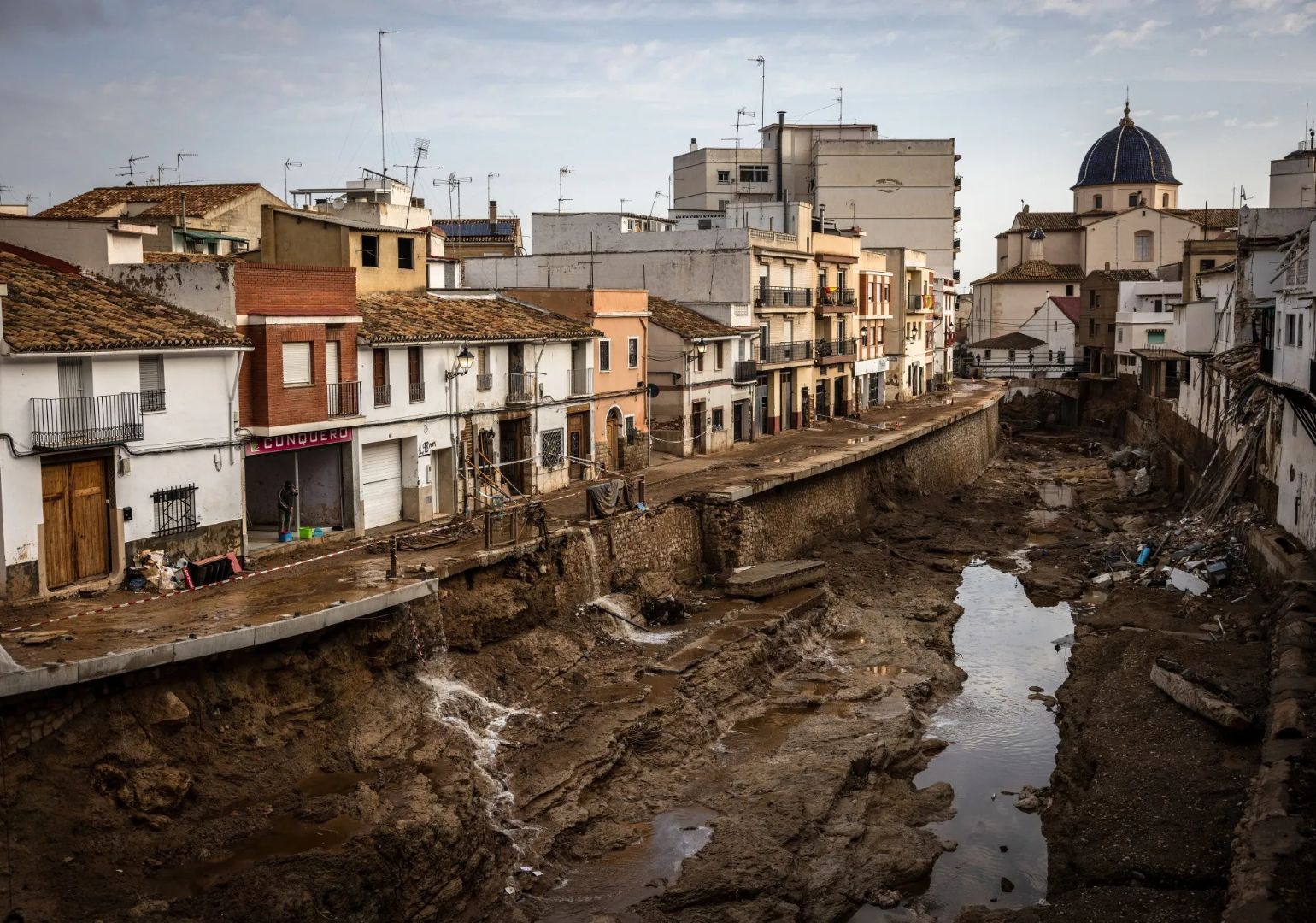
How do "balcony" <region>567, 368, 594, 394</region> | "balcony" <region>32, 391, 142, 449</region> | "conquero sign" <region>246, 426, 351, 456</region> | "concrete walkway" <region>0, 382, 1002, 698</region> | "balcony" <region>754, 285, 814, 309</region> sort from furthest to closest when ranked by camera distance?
1. "balcony" <region>754, 285, 814, 309</region>
2. "balcony" <region>567, 368, 594, 394</region>
3. "conquero sign" <region>246, 426, 351, 456</region>
4. "balcony" <region>32, 391, 142, 449</region>
5. "concrete walkway" <region>0, 382, 1002, 698</region>

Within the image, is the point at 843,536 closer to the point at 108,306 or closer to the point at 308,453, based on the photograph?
the point at 308,453

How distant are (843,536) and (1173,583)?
12520 millimetres

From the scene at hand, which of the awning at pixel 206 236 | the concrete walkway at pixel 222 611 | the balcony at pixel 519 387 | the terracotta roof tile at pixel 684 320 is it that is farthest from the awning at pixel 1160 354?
the awning at pixel 206 236

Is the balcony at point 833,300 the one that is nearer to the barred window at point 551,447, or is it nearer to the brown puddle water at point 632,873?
the barred window at point 551,447

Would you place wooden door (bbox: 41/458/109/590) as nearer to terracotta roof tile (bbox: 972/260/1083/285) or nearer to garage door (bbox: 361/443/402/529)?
garage door (bbox: 361/443/402/529)

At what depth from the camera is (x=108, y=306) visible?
1048 inches

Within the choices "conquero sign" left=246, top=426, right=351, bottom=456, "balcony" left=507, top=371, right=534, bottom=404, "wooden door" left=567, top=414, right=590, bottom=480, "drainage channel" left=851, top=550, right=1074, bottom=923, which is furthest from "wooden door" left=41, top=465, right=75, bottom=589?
"wooden door" left=567, top=414, right=590, bottom=480

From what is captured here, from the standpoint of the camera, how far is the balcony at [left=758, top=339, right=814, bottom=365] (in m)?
55.5

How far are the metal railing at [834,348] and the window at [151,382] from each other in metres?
39.4

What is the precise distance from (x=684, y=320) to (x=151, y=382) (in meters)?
26.5

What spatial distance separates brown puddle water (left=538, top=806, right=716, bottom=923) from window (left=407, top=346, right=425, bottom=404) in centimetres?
1429

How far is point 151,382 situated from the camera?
25.8m

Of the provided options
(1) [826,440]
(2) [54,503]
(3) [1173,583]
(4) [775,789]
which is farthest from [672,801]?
(1) [826,440]

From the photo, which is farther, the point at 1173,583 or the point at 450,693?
the point at 1173,583
